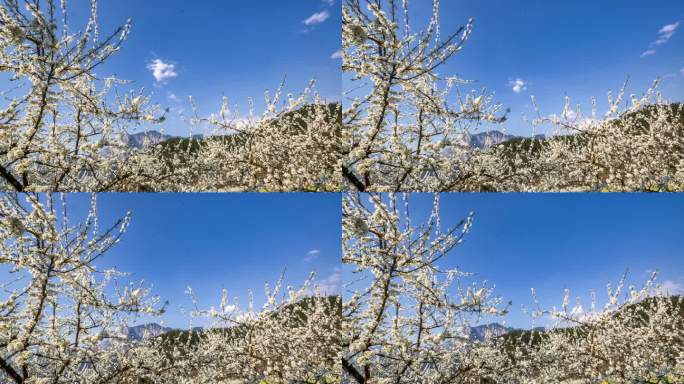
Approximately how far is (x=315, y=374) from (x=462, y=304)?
101 centimetres

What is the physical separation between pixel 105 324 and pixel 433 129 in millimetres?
2284

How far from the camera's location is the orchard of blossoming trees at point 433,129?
9.73 ft

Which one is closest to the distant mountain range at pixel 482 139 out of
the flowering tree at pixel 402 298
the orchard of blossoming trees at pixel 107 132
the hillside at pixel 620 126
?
the hillside at pixel 620 126

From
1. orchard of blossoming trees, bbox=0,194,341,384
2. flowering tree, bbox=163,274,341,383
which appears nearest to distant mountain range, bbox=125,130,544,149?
orchard of blossoming trees, bbox=0,194,341,384

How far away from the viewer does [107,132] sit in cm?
322

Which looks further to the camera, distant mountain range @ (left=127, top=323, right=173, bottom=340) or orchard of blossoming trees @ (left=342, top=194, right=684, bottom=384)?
distant mountain range @ (left=127, top=323, right=173, bottom=340)

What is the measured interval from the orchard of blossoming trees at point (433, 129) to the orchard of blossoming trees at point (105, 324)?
895 mm

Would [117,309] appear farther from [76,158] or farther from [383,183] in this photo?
[383,183]

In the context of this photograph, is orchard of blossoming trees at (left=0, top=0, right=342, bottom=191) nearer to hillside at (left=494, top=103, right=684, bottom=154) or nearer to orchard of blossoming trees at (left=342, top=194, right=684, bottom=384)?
orchard of blossoming trees at (left=342, top=194, right=684, bottom=384)

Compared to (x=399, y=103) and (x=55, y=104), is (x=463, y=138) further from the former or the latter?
(x=55, y=104)

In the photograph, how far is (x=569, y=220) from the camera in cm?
340

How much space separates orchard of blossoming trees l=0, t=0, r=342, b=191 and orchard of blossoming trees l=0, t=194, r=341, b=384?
236mm

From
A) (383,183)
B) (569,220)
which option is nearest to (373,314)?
(383,183)

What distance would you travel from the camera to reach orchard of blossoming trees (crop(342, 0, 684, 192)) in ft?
9.73
